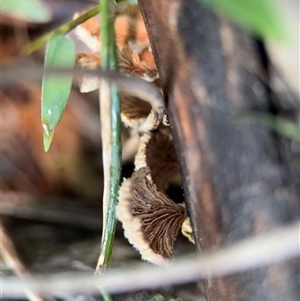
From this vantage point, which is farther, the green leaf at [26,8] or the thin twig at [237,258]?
the green leaf at [26,8]

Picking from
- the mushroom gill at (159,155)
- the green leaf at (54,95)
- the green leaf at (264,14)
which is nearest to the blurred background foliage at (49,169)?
the green leaf at (54,95)

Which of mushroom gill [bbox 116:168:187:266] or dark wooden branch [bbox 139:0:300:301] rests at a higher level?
dark wooden branch [bbox 139:0:300:301]

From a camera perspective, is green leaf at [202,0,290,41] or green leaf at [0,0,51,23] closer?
green leaf at [202,0,290,41]

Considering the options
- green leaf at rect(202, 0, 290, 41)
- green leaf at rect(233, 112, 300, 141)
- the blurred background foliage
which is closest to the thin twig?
green leaf at rect(233, 112, 300, 141)

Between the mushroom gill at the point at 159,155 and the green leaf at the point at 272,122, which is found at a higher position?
the green leaf at the point at 272,122

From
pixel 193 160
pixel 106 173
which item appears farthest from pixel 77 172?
pixel 193 160

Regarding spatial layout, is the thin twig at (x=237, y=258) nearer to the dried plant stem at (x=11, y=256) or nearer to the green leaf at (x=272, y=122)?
the green leaf at (x=272, y=122)

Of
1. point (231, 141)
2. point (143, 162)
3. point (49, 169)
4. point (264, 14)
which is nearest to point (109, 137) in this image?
point (143, 162)

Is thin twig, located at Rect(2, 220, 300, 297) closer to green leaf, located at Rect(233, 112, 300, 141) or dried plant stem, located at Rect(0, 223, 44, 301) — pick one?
green leaf, located at Rect(233, 112, 300, 141)
